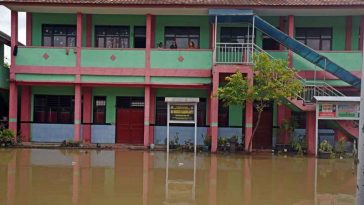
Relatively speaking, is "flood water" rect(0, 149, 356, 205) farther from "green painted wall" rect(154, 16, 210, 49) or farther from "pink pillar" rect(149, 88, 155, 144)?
"green painted wall" rect(154, 16, 210, 49)

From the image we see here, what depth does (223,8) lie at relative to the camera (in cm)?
1872

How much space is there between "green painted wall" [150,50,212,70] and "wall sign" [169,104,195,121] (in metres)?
2.01

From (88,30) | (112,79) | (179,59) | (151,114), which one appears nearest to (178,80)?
(179,59)

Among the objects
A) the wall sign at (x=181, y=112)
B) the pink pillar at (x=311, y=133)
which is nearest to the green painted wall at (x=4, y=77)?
the wall sign at (x=181, y=112)

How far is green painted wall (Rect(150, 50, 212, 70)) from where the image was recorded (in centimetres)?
1955

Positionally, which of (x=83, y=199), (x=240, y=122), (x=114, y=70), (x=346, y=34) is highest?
(x=346, y=34)

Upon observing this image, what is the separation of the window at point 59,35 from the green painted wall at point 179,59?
4.57 meters

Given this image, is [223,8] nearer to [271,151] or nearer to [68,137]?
[271,151]

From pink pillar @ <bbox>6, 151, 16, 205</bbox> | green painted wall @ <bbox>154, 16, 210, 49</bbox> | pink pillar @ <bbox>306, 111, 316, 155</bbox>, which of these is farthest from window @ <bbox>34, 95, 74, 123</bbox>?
pink pillar @ <bbox>306, 111, 316, 155</bbox>

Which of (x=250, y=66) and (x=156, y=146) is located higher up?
(x=250, y=66)

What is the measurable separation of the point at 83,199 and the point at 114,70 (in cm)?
1189

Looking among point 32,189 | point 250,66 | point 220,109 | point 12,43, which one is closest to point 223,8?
point 250,66

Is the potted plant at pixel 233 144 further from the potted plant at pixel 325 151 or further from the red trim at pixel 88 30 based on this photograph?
the red trim at pixel 88 30

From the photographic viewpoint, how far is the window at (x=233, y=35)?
818 inches
